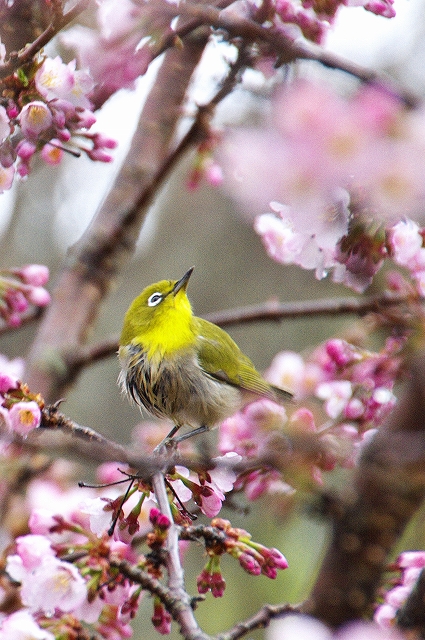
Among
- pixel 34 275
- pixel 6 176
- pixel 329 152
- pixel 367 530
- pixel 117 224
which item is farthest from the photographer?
pixel 117 224

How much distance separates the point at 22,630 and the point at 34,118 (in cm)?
115

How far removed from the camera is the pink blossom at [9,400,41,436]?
159 centimetres

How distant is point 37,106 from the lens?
5.64 ft

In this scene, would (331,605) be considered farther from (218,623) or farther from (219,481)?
(218,623)

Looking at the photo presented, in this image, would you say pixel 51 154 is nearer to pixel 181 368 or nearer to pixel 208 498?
pixel 208 498

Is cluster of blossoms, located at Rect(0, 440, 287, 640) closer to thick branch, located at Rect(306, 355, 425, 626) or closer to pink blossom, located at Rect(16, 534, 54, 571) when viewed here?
pink blossom, located at Rect(16, 534, 54, 571)

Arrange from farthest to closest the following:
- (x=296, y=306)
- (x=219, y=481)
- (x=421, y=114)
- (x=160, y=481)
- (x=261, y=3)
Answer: (x=296, y=306), (x=261, y=3), (x=219, y=481), (x=160, y=481), (x=421, y=114)

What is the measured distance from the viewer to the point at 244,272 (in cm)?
907

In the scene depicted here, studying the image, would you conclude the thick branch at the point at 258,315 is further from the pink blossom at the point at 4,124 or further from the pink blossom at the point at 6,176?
the pink blossom at the point at 4,124

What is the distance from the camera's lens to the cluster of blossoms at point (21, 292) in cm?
258

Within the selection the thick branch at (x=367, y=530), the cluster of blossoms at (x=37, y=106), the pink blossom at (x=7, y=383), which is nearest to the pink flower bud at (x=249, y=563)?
the thick branch at (x=367, y=530)

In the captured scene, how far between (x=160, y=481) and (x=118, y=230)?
5.35 feet

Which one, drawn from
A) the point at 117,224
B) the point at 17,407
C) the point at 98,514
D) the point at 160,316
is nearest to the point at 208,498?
the point at 98,514

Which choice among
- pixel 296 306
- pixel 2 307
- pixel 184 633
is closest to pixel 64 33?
pixel 2 307
